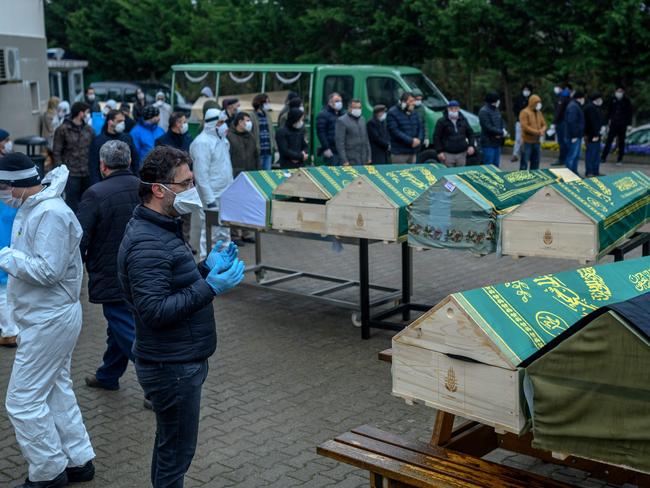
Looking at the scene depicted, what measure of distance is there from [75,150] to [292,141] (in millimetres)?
3130

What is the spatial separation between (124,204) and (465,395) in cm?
333

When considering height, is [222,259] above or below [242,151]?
above

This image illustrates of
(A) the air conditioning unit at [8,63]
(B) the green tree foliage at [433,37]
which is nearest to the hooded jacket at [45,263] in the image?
(A) the air conditioning unit at [8,63]

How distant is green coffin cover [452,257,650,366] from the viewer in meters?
4.14

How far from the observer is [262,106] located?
46.4 ft

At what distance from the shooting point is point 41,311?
17.0 ft

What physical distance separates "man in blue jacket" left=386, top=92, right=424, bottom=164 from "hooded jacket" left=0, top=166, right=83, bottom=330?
1014 centimetres

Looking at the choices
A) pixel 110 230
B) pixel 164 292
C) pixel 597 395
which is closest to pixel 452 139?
pixel 110 230

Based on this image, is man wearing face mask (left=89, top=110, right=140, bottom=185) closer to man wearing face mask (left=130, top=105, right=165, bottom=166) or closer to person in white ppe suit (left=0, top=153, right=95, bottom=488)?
man wearing face mask (left=130, top=105, right=165, bottom=166)

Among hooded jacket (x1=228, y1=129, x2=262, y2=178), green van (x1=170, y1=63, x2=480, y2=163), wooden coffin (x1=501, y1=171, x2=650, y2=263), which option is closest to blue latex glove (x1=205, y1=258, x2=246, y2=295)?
wooden coffin (x1=501, y1=171, x2=650, y2=263)

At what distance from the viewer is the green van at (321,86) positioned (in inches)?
765

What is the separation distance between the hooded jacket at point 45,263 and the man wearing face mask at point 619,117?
18.6 metres

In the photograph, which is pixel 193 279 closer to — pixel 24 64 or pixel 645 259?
pixel 645 259

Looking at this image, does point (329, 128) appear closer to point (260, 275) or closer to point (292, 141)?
point (292, 141)
